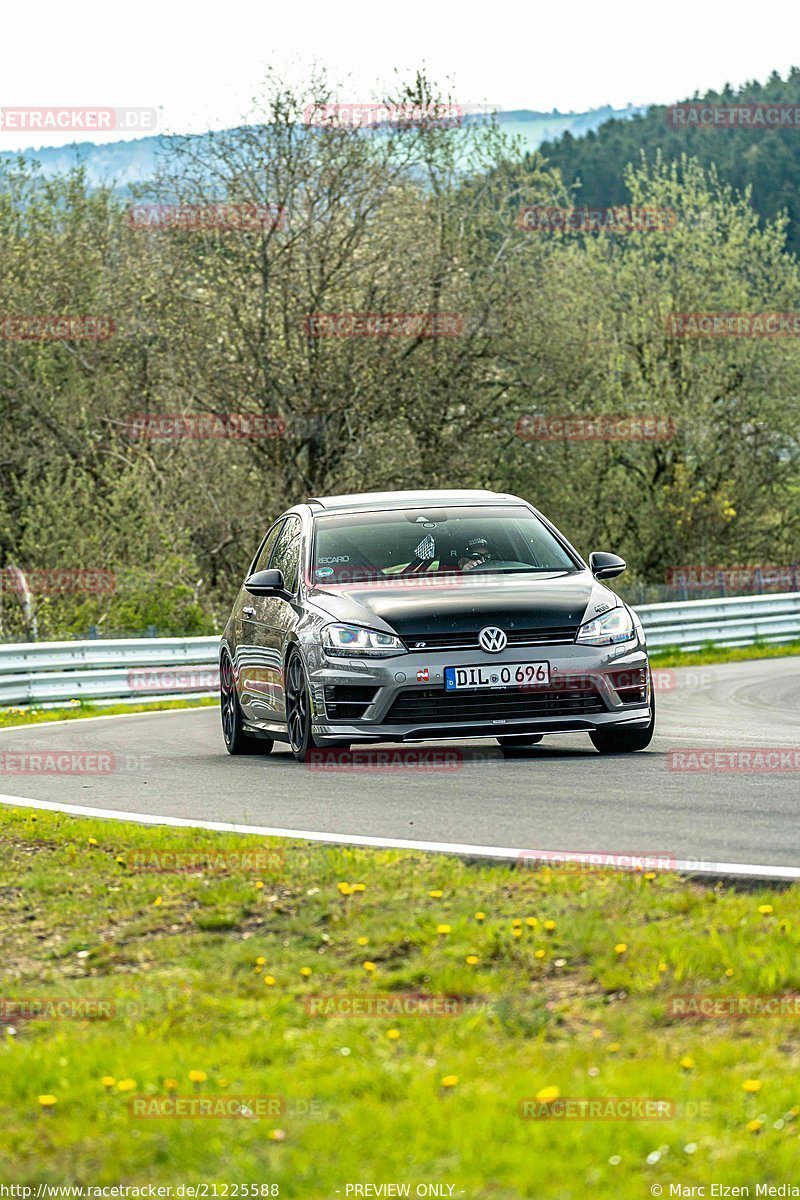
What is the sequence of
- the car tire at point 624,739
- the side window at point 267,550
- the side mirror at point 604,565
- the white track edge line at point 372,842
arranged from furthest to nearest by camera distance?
1. the side window at point 267,550
2. the side mirror at point 604,565
3. the car tire at point 624,739
4. the white track edge line at point 372,842

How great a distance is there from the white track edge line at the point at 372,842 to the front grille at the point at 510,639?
2.11 meters

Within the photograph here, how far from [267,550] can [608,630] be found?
3.60 m

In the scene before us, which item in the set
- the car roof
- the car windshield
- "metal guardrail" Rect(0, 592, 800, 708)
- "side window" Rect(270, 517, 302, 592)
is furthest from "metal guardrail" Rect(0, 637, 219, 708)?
the car windshield

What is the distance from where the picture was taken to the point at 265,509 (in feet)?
101

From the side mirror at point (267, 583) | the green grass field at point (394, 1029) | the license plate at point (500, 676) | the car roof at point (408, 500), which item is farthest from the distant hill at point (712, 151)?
the green grass field at point (394, 1029)

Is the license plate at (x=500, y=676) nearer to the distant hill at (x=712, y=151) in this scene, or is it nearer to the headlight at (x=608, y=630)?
the headlight at (x=608, y=630)

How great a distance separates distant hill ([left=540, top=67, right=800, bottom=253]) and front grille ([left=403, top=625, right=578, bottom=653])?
67.0 meters

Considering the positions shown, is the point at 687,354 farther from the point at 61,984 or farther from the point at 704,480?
the point at 61,984

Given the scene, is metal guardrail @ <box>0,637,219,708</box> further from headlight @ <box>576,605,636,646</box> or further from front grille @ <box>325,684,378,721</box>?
headlight @ <box>576,605,636,646</box>

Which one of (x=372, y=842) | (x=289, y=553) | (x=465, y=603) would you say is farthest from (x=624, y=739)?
(x=372, y=842)

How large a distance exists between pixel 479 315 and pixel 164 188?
20.7ft

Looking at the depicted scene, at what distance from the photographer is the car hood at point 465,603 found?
10.6 m

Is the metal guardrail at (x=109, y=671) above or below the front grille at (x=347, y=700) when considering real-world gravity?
below

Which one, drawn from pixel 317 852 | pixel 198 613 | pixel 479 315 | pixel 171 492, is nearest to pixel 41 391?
pixel 171 492
